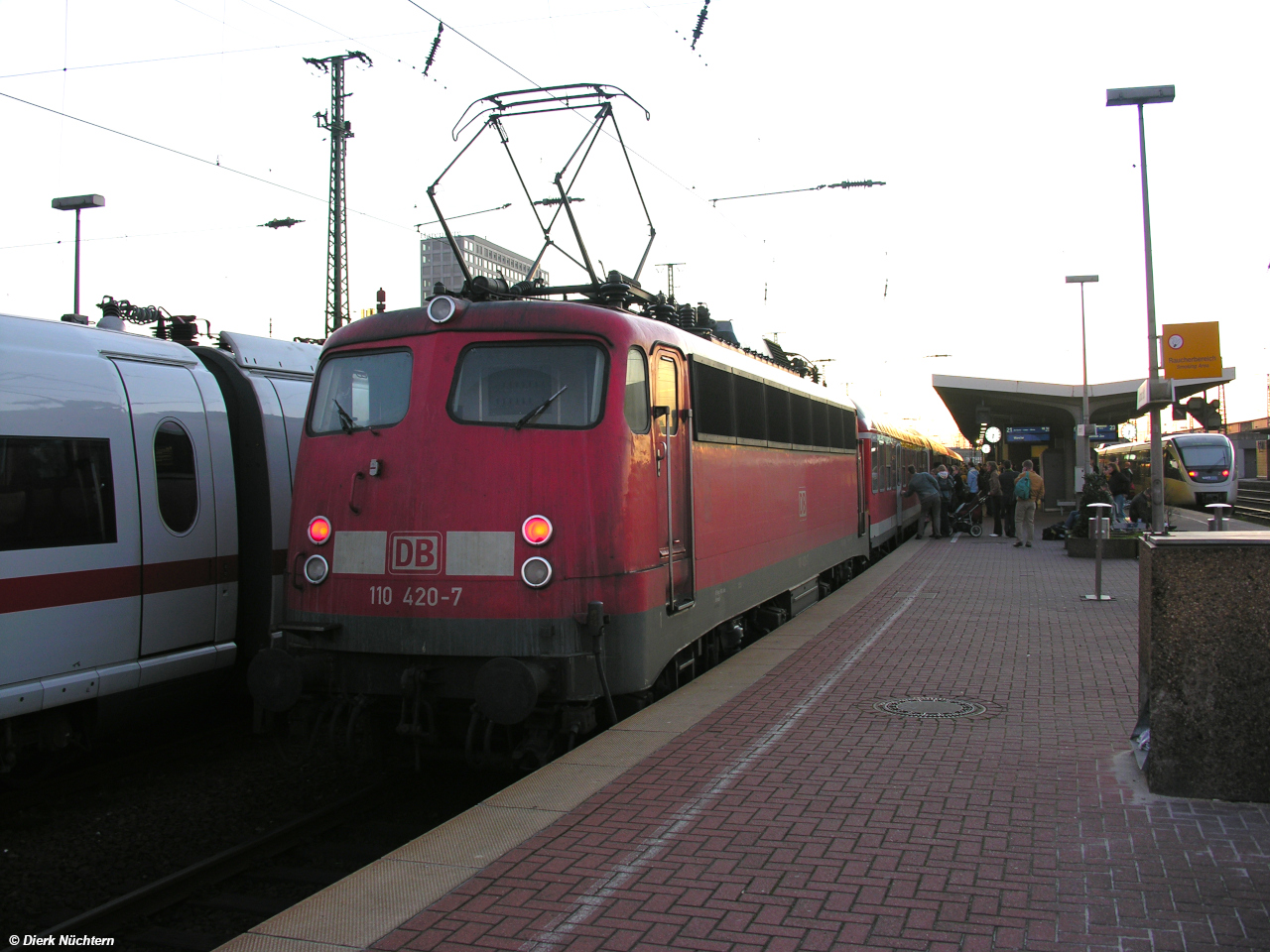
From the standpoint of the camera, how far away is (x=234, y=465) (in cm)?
862

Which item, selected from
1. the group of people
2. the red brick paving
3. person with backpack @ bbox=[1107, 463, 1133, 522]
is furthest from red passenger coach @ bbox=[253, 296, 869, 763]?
person with backpack @ bbox=[1107, 463, 1133, 522]

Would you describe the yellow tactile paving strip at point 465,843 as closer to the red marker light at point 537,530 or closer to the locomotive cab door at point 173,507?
the red marker light at point 537,530

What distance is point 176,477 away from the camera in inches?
310

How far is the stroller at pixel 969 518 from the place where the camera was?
1023 inches

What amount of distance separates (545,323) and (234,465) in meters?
3.59

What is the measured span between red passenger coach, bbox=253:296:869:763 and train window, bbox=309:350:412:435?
15 millimetres

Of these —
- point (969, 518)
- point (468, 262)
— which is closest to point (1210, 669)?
point (468, 262)

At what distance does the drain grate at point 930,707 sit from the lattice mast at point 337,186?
1477cm

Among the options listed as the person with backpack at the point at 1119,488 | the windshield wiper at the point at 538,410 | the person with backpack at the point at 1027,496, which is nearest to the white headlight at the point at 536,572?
the windshield wiper at the point at 538,410

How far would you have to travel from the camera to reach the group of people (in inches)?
859

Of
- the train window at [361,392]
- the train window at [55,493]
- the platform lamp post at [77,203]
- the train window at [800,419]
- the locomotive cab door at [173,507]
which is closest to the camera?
the train window at [55,493]

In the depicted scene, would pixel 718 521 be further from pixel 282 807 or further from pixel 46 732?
pixel 46 732

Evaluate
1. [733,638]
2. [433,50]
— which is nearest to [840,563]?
[733,638]

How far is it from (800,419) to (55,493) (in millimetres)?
7766
